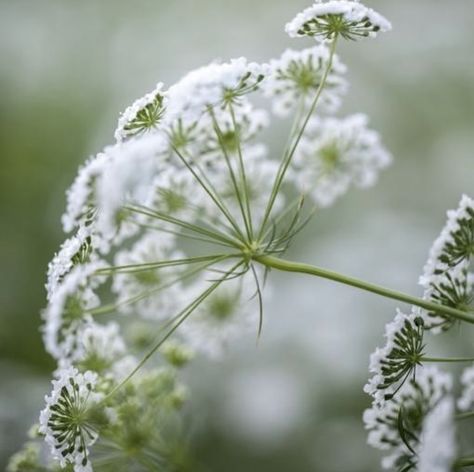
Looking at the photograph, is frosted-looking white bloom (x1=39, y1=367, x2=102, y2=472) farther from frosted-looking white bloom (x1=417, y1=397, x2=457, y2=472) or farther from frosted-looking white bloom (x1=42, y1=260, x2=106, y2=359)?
frosted-looking white bloom (x1=417, y1=397, x2=457, y2=472)

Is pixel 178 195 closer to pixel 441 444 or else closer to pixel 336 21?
pixel 336 21

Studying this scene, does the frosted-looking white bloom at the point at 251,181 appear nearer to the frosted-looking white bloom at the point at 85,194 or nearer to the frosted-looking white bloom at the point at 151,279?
the frosted-looking white bloom at the point at 151,279

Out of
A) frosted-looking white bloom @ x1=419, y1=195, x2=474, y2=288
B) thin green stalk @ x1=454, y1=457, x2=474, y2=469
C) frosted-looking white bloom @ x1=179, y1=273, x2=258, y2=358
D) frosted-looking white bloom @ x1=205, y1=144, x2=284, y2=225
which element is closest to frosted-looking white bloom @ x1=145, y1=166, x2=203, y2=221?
frosted-looking white bloom @ x1=205, y1=144, x2=284, y2=225

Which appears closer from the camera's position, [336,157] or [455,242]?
[455,242]

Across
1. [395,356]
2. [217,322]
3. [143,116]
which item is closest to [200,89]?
[143,116]

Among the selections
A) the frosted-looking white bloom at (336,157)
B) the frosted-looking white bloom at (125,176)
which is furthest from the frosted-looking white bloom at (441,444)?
the frosted-looking white bloom at (336,157)

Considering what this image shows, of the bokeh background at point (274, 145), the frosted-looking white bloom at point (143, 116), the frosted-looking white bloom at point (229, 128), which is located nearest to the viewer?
the frosted-looking white bloom at point (143, 116)
